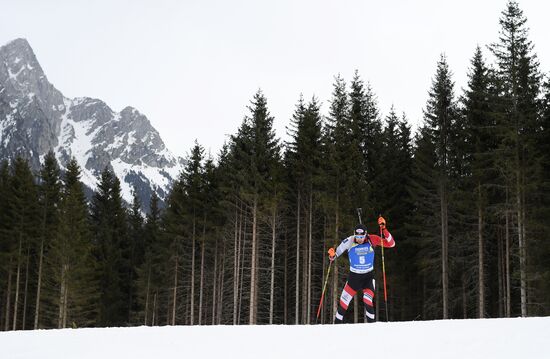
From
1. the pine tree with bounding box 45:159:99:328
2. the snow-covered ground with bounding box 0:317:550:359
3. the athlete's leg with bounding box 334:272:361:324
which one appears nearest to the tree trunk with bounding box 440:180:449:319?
the athlete's leg with bounding box 334:272:361:324

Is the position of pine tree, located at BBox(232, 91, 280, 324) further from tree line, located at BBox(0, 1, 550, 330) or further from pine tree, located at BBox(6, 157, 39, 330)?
pine tree, located at BBox(6, 157, 39, 330)

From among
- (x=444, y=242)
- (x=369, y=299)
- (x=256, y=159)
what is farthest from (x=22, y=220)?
Result: (x=369, y=299)

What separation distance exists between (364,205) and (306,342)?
19154 mm

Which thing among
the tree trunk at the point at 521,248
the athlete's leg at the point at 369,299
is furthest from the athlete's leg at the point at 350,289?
the tree trunk at the point at 521,248

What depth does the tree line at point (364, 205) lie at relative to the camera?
67.4 feet

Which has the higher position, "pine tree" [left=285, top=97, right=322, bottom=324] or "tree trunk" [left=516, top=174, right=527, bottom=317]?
"pine tree" [left=285, top=97, right=322, bottom=324]

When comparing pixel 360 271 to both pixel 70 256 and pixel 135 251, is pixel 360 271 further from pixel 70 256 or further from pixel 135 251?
pixel 135 251

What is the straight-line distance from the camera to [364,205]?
23797 mm

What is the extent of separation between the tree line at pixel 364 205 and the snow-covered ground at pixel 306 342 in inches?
582

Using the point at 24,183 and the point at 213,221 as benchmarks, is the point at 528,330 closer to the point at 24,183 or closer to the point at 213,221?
the point at 213,221

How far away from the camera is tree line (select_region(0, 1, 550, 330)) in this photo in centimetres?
2053

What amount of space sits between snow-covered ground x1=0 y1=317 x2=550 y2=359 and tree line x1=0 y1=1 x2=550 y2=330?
14795 mm

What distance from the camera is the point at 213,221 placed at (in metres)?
33.4

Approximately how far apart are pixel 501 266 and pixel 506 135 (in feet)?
30.3
